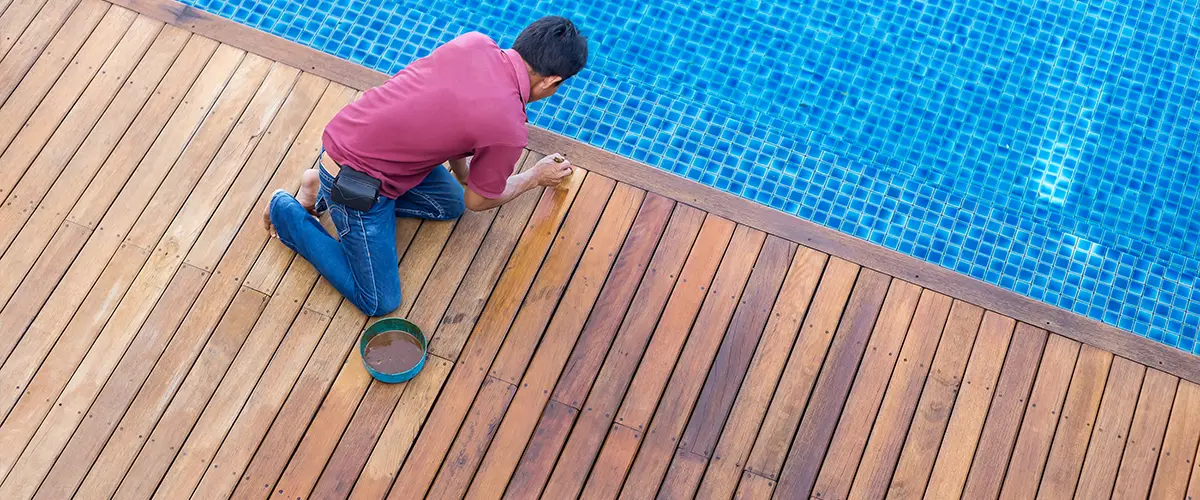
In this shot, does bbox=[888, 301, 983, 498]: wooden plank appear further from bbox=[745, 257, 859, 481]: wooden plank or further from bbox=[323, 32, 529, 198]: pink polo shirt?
bbox=[323, 32, 529, 198]: pink polo shirt

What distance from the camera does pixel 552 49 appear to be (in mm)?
2379

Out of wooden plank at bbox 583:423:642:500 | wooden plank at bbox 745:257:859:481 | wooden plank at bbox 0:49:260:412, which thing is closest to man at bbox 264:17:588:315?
wooden plank at bbox 0:49:260:412

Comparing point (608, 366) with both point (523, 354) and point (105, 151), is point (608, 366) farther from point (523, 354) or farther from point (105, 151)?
point (105, 151)

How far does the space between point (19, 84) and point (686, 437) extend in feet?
7.68

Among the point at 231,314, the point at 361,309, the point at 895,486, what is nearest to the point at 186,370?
the point at 231,314

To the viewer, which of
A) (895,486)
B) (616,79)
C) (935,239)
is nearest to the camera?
(895,486)

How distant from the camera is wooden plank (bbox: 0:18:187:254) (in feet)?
9.61

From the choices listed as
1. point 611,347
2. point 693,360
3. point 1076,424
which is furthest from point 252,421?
point 1076,424

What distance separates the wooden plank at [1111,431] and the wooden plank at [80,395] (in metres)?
2.52

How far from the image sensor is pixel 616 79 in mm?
3412

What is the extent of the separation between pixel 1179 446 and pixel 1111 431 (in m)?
0.19

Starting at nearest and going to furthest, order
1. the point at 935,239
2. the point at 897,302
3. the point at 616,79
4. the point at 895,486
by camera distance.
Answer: the point at 895,486 < the point at 897,302 < the point at 935,239 < the point at 616,79

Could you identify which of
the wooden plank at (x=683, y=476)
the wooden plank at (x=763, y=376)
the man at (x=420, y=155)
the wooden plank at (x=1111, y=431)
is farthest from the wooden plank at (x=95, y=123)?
the wooden plank at (x=1111, y=431)

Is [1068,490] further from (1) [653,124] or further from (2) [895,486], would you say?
(1) [653,124]
